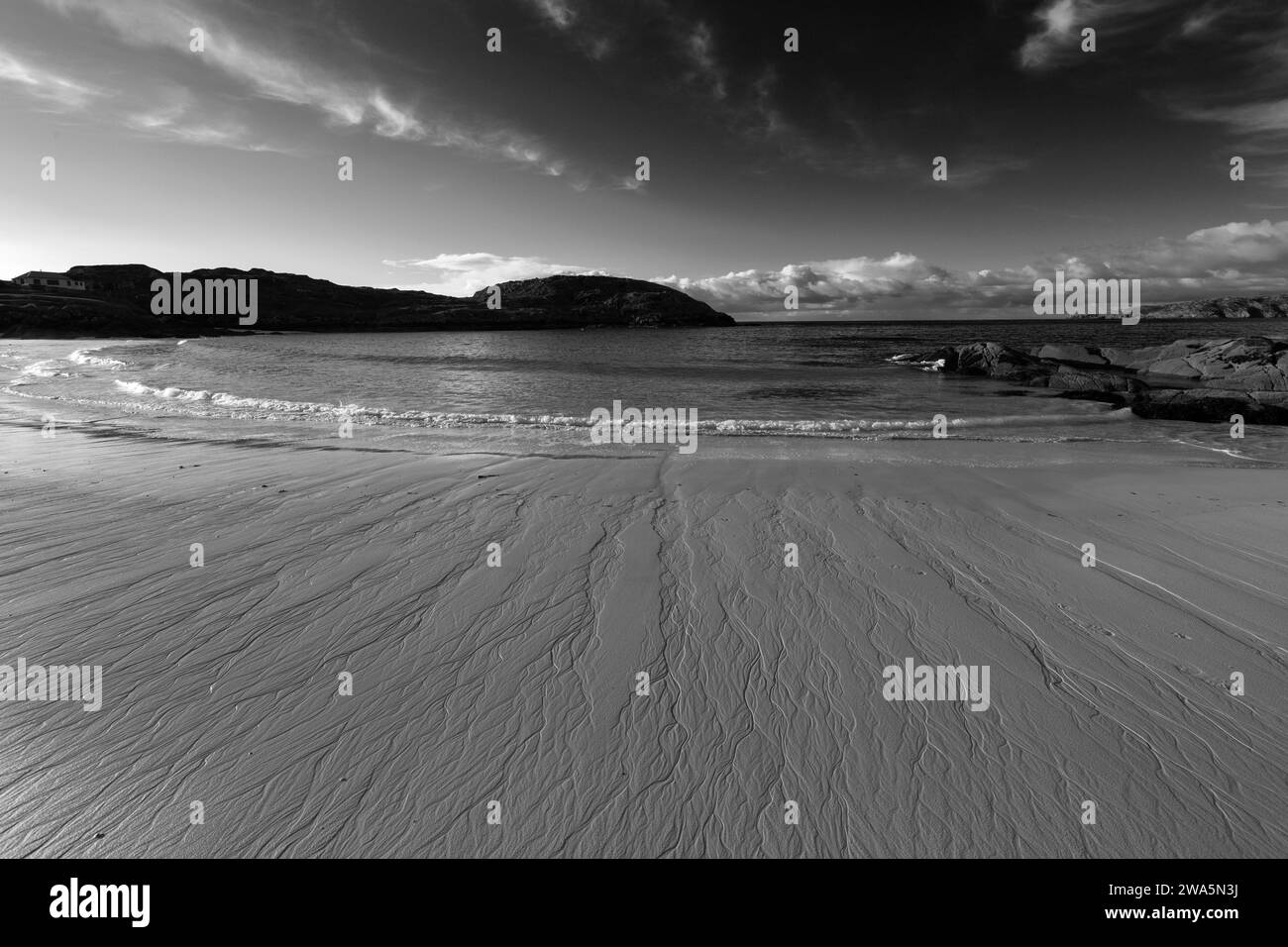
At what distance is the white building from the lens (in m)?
104

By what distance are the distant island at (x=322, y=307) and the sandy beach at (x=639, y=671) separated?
8588 centimetres

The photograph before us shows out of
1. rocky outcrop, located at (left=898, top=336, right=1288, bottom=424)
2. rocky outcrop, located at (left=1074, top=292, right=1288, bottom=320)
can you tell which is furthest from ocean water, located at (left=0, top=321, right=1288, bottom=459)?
rocky outcrop, located at (left=1074, top=292, right=1288, bottom=320)

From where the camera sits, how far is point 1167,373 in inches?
1117

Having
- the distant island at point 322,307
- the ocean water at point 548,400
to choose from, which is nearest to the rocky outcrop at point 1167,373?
the ocean water at point 548,400

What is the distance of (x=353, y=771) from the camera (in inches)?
133

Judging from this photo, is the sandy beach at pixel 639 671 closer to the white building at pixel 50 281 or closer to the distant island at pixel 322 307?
the distant island at pixel 322 307

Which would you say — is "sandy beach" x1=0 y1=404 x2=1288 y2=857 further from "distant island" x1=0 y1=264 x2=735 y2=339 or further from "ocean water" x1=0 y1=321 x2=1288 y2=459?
"distant island" x1=0 y1=264 x2=735 y2=339

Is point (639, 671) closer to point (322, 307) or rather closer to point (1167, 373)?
point (1167, 373)

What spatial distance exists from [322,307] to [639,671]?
495ft

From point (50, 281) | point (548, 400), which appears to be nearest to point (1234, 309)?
point (548, 400)
